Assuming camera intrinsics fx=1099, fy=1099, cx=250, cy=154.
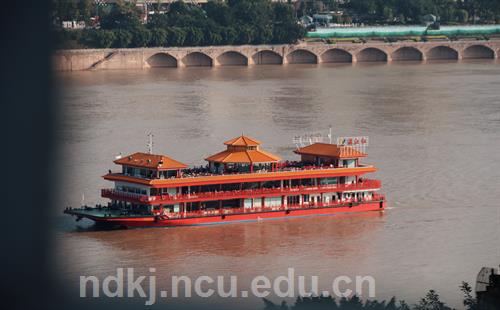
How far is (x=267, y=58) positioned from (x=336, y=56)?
148 centimetres

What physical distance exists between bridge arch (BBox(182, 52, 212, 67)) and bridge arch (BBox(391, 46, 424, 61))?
396 centimetres

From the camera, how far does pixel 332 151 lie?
662 centimetres

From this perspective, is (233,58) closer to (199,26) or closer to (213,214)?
(199,26)

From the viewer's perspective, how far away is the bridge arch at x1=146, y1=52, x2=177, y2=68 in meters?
19.3

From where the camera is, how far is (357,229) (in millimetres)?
5840

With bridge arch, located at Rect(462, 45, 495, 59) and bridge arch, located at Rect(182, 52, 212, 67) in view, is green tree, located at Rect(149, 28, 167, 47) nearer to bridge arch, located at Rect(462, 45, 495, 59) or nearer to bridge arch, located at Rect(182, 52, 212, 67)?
bridge arch, located at Rect(182, 52, 212, 67)

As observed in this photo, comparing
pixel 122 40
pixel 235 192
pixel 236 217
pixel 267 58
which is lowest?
pixel 267 58

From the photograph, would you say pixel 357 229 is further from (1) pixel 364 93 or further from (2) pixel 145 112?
(1) pixel 364 93

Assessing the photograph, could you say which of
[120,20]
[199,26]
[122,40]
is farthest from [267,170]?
[199,26]

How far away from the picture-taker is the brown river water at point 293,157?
4500mm

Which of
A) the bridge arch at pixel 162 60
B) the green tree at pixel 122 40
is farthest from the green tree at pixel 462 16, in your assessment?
the green tree at pixel 122 40

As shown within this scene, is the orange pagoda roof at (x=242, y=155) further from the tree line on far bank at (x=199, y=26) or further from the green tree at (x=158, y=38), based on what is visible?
the green tree at (x=158, y=38)

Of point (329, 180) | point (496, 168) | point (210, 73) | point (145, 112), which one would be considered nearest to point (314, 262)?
point (329, 180)

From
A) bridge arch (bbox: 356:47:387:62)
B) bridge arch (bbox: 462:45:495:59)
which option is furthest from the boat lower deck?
bridge arch (bbox: 462:45:495:59)
